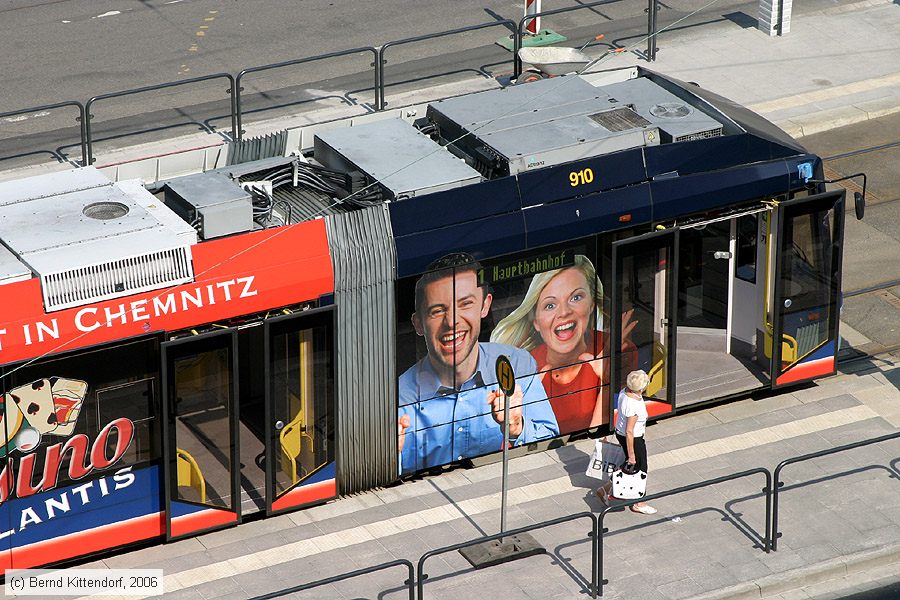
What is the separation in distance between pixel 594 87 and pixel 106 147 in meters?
8.31

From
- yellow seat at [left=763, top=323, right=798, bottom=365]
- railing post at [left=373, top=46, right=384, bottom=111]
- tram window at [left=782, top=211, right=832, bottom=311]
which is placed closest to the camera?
tram window at [left=782, top=211, right=832, bottom=311]

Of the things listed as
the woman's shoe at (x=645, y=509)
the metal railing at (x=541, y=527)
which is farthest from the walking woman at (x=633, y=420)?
the metal railing at (x=541, y=527)

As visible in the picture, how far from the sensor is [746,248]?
712 inches

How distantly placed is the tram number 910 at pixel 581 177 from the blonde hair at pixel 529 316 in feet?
2.28

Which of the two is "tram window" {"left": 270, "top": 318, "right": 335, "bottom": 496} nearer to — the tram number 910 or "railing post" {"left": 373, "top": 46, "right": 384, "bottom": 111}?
the tram number 910

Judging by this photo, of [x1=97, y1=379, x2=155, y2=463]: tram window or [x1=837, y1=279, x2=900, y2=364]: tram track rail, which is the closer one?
[x1=97, y1=379, x2=155, y2=463]: tram window

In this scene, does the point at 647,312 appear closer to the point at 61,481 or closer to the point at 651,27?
the point at 61,481

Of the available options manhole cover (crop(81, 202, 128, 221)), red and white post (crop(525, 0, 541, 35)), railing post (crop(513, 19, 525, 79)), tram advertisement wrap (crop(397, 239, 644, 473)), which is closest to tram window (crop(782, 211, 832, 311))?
tram advertisement wrap (crop(397, 239, 644, 473))

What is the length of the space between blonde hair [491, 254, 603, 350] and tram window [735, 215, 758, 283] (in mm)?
1899

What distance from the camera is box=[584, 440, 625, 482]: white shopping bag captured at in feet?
54.2

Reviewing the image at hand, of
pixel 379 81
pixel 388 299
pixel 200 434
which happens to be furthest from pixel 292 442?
pixel 379 81

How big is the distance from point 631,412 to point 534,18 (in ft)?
36.8

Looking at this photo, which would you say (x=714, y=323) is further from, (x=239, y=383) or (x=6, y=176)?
(x=6, y=176)

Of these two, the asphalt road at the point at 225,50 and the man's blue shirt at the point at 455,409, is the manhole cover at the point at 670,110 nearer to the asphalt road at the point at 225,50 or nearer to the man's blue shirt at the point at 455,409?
the man's blue shirt at the point at 455,409
